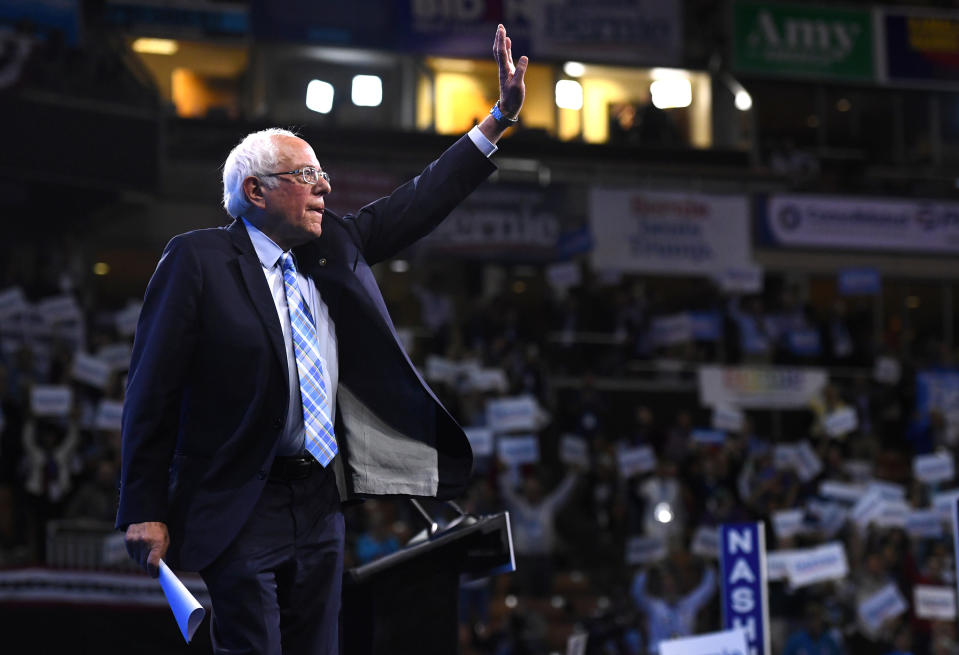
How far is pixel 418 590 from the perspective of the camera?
4.06 meters

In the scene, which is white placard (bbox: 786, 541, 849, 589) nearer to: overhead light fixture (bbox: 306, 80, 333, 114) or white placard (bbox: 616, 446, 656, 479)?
white placard (bbox: 616, 446, 656, 479)

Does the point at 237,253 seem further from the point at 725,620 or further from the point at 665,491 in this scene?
the point at 665,491

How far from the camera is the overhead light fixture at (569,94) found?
23.0m

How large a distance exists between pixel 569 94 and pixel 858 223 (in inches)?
203

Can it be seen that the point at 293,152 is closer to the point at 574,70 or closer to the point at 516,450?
the point at 516,450

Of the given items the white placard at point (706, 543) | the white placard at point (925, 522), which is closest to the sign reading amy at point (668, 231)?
the white placard at point (925, 522)

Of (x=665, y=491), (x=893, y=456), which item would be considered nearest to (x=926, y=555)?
(x=665, y=491)

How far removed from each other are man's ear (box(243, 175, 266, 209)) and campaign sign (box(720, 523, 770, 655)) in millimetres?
4826

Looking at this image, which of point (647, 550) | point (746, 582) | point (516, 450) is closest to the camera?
point (746, 582)

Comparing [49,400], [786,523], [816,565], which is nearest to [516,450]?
[786,523]

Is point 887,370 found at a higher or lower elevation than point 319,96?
lower

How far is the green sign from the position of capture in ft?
72.8

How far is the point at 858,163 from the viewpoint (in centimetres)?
2409

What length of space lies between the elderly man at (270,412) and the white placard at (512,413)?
1072 cm
